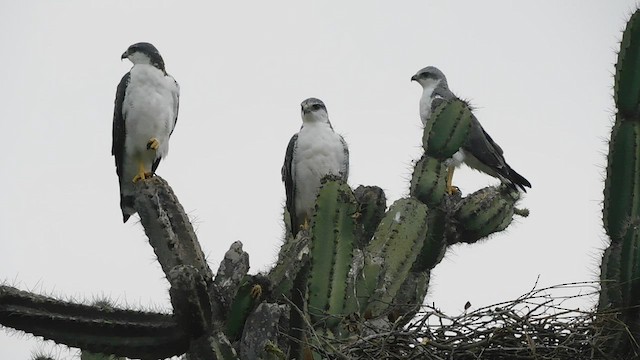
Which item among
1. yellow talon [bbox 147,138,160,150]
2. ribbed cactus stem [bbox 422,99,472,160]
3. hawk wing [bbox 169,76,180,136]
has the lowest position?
ribbed cactus stem [bbox 422,99,472,160]

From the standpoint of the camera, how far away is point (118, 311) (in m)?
6.52

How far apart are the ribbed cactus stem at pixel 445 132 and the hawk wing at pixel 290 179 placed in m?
2.44

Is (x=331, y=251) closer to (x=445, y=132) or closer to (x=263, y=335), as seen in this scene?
(x=263, y=335)

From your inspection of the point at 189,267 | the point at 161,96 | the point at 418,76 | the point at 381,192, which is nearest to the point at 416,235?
the point at 381,192

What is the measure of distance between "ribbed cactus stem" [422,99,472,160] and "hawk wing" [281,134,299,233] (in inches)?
96.1

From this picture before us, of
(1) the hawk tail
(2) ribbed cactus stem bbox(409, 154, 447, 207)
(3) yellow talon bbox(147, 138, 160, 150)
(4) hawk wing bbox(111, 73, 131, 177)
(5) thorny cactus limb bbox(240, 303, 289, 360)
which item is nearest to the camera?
(5) thorny cactus limb bbox(240, 303, 289, 360)

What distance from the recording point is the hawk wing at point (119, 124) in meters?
9.96

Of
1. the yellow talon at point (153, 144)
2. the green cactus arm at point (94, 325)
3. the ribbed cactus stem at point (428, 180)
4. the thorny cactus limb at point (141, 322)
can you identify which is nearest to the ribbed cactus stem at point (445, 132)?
the ribbed cactus stem at point (428, 180)

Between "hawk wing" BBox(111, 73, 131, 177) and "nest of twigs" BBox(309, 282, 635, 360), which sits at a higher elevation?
"hawk wing" BBox(111, 73, 131, 177)

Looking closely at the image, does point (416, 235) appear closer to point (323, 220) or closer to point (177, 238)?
point (323, 220)

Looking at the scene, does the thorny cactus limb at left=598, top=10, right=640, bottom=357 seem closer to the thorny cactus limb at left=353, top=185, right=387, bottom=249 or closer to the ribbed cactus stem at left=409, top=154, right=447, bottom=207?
the ribbed cactus stem at left=409, top=154, right=447, bottom=207

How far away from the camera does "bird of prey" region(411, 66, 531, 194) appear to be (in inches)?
430

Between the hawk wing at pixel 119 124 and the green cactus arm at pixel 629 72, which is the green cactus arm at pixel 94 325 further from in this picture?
the hawk wing at pixel 119 124

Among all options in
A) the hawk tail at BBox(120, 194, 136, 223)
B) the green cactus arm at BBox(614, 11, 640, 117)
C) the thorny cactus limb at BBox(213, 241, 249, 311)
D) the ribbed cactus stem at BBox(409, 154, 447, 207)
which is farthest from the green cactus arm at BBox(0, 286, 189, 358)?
the hawk tail at BBox(120, 194, 136, 223)
